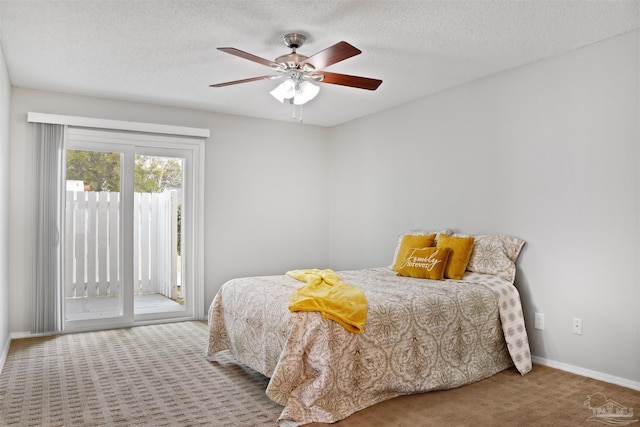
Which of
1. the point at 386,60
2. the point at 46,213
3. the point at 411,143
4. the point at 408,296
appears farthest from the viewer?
the point at 411,143

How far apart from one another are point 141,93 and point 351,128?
259 centimetres

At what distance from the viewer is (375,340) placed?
283cm

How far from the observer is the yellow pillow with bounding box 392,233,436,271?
14.1 ft

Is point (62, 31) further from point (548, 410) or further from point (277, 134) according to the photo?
point (548, 410)

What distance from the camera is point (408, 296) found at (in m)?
3.15

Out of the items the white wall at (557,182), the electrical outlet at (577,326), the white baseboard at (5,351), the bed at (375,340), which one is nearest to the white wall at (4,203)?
the white baseboard at (5,351)

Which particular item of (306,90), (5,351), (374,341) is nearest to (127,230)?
(5,351)

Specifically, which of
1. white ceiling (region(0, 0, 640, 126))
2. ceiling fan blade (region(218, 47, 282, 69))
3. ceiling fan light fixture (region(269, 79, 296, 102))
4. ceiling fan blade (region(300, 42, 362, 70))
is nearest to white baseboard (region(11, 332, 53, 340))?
white ceiling (region(0, 0, 640, 126))

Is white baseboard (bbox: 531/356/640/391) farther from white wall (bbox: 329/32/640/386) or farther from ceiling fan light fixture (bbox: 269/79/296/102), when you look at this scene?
ceiling fan light fixture (bbox: 269/79/296/102)

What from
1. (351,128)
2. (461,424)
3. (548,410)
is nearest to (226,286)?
(461,424)

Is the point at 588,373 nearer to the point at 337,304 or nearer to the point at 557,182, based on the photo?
the point at 557,182

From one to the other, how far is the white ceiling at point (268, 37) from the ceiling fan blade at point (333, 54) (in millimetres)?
A: 255

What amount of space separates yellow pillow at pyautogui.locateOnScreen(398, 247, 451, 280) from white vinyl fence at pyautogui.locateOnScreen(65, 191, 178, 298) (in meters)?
2.79

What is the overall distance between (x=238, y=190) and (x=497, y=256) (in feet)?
10.6
